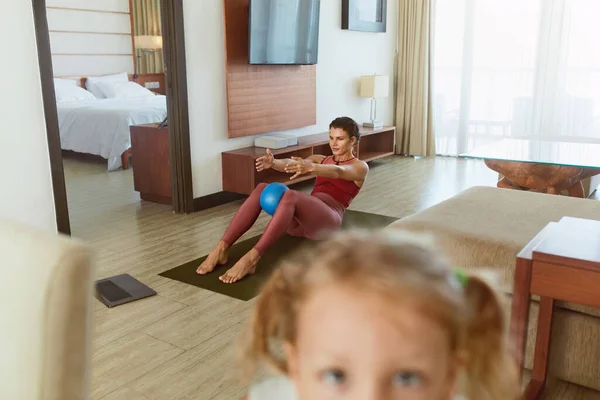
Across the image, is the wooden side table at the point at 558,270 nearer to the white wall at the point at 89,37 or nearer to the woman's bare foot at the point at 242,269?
the woman's bare foot at the point at 242,269

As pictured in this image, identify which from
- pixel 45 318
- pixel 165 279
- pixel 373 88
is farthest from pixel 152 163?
pixel 45 318

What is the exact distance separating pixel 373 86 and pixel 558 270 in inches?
183

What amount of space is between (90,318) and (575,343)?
1.61 metres

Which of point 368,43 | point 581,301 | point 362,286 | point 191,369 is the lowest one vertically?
point 191,369

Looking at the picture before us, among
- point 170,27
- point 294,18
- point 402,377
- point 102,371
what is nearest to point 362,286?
point 402,377

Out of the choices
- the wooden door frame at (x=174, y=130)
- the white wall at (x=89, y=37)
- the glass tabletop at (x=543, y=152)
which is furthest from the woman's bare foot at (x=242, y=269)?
the white wall at (x=89, y=37)

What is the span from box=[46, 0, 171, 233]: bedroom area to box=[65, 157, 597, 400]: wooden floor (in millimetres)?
37

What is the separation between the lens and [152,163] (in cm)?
455

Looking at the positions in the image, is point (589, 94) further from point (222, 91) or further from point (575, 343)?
point (575, 343)

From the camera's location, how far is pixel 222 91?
445 cm

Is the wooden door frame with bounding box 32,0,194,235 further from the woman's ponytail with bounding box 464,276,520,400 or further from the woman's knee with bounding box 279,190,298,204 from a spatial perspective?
the woman's ponytail with bounding box 464,276,520,400

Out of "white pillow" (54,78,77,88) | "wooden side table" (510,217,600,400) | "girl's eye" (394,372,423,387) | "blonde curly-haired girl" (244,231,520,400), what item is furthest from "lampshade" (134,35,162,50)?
"girl's eye" (394,372,423,387)

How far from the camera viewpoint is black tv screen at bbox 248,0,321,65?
175 inches

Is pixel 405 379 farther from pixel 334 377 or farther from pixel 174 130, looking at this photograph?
pixel 174 130
